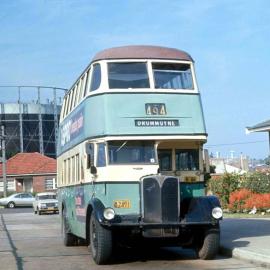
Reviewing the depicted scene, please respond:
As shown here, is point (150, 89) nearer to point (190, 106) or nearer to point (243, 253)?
point (190, 106)

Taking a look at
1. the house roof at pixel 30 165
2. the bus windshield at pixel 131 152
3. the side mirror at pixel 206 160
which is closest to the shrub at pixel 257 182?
the side mirror at pixel 206 160

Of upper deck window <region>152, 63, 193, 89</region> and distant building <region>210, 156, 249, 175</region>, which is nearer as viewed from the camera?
upper deck window <region>152, 63, 193, 89</region>

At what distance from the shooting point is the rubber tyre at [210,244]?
12266 mm

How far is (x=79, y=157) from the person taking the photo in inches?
567

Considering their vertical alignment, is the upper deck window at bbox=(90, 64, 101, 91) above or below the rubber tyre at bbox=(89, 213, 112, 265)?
above

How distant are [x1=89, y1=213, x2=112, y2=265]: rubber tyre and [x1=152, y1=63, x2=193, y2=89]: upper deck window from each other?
3.19m

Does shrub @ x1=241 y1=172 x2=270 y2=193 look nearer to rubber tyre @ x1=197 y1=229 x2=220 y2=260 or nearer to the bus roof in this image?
the bus roof

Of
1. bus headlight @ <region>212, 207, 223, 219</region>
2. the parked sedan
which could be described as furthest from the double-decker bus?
the parked sedan

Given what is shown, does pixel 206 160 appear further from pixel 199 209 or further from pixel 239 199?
pixel 239 199

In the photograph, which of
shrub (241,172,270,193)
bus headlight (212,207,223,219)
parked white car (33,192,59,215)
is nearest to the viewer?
bus headlight (212,207,223,219)

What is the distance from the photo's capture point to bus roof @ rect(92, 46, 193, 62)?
512 inches

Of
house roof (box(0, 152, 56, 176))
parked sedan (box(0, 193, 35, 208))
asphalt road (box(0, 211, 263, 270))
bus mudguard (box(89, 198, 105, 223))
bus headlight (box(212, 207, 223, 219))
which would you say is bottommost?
asphalt road (box(0, 211, 263, 270))

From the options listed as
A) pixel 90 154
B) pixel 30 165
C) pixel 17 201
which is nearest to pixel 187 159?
pixel 90 154

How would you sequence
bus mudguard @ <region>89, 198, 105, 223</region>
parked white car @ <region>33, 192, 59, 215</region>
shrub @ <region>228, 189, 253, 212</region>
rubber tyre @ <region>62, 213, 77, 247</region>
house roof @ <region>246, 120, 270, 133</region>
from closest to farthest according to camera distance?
bus mudguard @ <region>89, 198, 105, 223</region> < rubber tyre @ <region>62, 213, 77, 247</region> < shrub @ <region>228, 189, 253, 212</region> < house roof @ <region>246, 120, 270, 133</region> < parked white car @ <region>33, 192, 59, 215</region>
